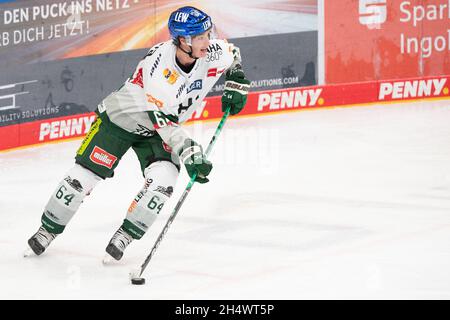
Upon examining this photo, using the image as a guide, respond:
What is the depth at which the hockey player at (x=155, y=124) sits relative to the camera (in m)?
6.17

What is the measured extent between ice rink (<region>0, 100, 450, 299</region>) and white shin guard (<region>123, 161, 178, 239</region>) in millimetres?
224

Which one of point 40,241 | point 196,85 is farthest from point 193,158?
point 40,241

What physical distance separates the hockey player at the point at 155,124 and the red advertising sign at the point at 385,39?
18.0ft

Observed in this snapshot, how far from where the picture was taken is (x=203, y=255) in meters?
6.70

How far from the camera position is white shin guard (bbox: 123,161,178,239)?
249 inches

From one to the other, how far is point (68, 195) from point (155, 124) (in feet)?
2.26

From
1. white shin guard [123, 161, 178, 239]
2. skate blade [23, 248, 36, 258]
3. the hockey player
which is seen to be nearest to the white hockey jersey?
the hockey player

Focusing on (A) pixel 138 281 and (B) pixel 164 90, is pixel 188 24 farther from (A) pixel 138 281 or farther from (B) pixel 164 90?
(A) pixel 138 281

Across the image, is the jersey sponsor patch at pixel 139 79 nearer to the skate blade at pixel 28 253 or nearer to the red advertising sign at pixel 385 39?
the skate blade at pixel 28 253

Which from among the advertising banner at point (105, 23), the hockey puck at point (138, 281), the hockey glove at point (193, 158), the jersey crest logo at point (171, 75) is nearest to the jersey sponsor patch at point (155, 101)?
the jersey crest logo at point (171, 75)
